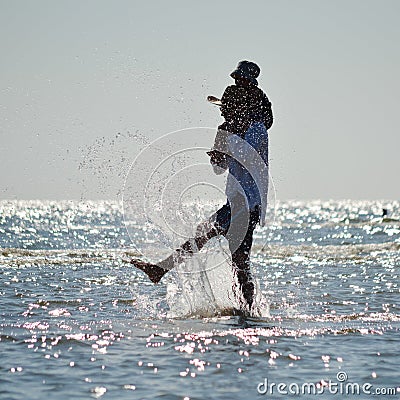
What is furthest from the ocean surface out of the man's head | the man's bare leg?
the man's head

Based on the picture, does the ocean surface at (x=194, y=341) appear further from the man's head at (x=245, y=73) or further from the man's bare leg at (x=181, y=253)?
the man's head at (x=245, y=73)

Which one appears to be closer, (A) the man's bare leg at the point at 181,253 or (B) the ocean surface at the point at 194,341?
(B) the ocean surface at the point at 194,341

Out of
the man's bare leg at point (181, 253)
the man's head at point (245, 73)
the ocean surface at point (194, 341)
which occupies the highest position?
the man's head at point (245, 73)

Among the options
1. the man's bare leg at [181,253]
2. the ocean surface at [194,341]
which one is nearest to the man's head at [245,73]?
the man's bare leg at [181,253]

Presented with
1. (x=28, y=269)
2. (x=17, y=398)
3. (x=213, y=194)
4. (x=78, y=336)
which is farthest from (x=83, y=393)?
(x=28, y=269)

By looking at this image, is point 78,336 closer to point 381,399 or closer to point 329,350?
point 329,350

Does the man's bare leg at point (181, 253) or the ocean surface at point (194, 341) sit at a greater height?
the man's bare leg at point (181, 253)

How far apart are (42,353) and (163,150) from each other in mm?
3658

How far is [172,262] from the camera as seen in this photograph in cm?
909

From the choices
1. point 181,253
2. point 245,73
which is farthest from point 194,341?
point 245,73

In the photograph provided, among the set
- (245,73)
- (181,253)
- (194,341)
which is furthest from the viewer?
(181,253)

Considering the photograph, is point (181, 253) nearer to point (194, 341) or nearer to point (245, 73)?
point (194, 341)

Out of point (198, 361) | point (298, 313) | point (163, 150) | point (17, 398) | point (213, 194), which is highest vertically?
point (163, 150)

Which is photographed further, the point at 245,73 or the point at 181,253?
the point at 181,253
